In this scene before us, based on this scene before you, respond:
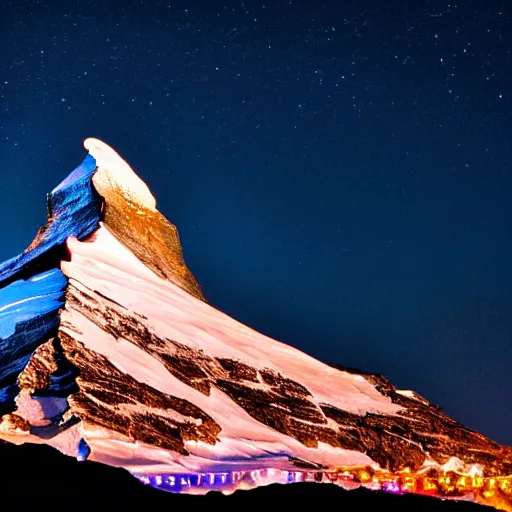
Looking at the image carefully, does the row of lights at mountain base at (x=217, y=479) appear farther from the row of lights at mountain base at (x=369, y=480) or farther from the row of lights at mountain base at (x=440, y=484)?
the row of lights at mountain base at (x=440, y=484)

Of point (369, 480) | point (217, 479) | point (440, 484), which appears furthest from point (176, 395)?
point (440, 484)

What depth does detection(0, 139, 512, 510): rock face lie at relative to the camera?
5.39 metres

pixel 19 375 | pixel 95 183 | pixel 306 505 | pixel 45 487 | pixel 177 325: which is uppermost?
pixel 95 183

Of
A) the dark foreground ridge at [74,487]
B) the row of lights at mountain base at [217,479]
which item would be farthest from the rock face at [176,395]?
the dark foreground ridge at [74,487]

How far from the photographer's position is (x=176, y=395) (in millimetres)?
6660

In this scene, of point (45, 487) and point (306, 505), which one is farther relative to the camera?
point (306, 505)

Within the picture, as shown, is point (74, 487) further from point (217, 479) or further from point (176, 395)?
→ point (176, 395)

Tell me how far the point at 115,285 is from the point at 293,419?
9.35 feet

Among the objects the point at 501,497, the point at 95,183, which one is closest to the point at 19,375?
the point at 501,497

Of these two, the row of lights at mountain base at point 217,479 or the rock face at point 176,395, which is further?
the rock face at point 176,395

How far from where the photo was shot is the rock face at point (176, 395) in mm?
5391

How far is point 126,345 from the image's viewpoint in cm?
716

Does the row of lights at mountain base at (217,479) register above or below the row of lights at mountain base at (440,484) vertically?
below

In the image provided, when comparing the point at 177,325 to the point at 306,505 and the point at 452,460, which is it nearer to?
the point at 452,460
